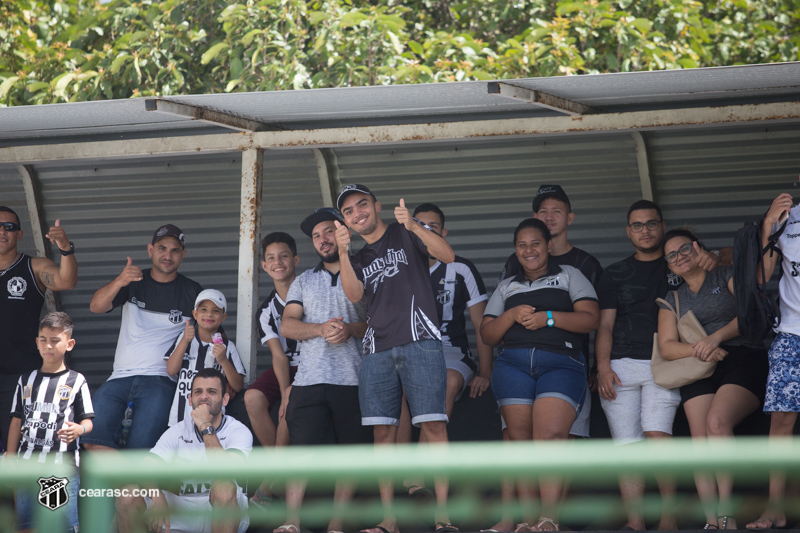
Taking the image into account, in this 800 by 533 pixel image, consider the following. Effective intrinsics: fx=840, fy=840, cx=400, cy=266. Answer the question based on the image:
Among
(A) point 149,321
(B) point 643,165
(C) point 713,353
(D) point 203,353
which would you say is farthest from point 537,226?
(A) point 149,321

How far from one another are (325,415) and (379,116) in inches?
82.8

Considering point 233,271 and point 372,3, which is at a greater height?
point 372,3

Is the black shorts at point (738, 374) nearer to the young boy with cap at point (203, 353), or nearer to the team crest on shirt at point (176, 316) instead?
the young boy with cap at point (203, 353)

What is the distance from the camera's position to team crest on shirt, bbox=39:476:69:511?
6.43ft

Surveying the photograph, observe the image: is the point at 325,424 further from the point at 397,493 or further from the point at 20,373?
the point at 20,373

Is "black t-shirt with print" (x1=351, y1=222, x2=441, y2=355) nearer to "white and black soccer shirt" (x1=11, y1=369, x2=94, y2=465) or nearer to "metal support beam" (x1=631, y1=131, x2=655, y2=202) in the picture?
"white and black soccer shirt" (x1=11, y1=369, x2=94, y2=465)

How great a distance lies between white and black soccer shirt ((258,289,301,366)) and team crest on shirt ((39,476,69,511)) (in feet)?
9.49

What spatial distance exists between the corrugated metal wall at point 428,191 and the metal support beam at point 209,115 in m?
0.78

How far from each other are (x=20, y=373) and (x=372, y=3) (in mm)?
7100

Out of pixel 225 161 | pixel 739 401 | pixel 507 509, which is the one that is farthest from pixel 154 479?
pixel 225 161

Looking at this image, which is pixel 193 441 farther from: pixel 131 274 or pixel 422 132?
pixel 422 132

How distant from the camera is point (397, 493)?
4.94 metres

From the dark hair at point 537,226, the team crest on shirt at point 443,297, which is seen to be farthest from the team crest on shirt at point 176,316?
the dark hair at point 537,226

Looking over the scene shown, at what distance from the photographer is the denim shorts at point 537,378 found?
4.52m
